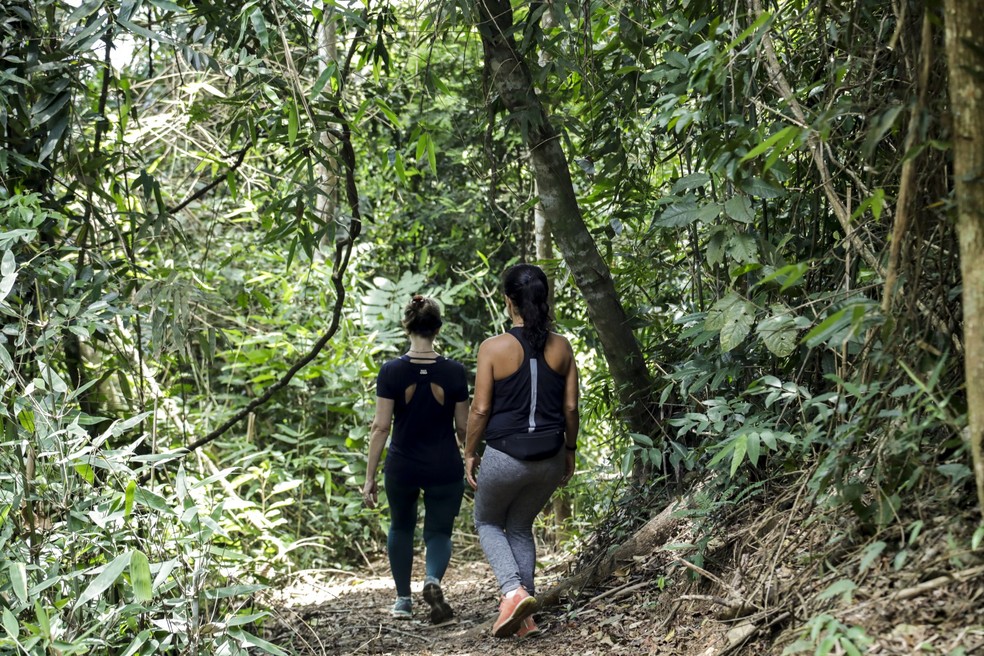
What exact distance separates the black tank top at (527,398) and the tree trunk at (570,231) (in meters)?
0.60

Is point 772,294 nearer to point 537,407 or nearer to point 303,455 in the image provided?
point 537,407

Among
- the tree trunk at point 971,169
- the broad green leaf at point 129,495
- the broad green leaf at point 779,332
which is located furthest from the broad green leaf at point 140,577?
the tree trunk at point 971,169

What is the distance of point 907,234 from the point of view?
294 centimetres

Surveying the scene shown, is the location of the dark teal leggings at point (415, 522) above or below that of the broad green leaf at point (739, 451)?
below

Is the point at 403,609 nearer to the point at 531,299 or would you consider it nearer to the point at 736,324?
the point at 531,299

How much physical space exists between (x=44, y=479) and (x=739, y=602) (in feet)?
9.34

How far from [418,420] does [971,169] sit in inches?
139

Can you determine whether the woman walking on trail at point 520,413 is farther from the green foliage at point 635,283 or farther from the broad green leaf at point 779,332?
the broad green leaf at point 779,332

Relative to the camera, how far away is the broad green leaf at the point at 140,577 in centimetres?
334

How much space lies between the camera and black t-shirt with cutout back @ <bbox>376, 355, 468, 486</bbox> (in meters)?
5.41

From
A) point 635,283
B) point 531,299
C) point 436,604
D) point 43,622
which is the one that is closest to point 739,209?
point 531,299

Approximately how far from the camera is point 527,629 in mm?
4699

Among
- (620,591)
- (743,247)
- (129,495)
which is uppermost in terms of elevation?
(743,247)

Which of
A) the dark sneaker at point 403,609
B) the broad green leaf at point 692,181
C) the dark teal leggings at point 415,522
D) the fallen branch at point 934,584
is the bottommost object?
the dark sneaker at point 403,609
